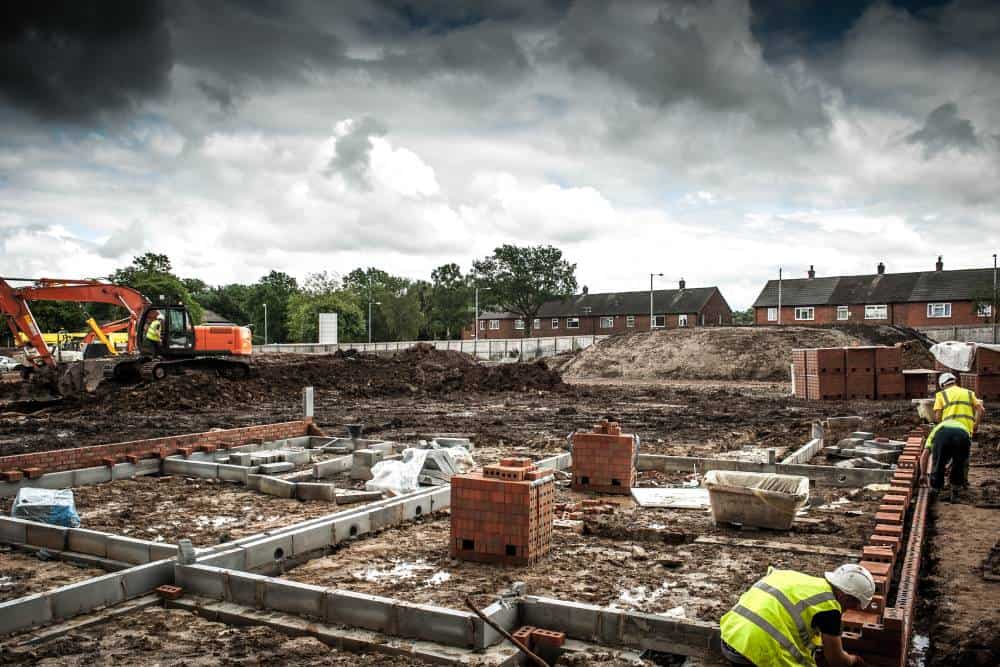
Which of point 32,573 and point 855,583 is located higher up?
point 855,583

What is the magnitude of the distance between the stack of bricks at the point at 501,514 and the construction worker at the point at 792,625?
260 cm

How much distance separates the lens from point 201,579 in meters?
5.82

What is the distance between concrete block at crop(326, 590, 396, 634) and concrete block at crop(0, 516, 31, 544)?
3.76 meters

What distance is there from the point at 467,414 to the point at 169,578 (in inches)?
581

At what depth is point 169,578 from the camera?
604cm

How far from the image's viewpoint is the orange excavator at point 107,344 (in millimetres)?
22344

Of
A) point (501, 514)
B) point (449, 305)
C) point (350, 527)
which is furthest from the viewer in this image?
point (449, 305)

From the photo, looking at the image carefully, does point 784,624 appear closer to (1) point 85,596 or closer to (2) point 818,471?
(1) point 85,596

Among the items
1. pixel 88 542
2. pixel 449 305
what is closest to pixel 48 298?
pixel 88 542

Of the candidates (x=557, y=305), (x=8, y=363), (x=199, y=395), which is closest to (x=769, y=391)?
(x=199, y=395)

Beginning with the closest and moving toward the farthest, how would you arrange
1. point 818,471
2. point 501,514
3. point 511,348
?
1. point 501,514
2. point 818,471
3. point 511,348

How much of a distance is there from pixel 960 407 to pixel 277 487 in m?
8.49

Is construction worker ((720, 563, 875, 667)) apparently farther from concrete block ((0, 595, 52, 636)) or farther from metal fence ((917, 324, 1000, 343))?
metal fence ((917, 324, 1000, 343))

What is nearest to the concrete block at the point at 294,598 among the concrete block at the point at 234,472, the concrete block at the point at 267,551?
the concrete block at the point at 267,551
